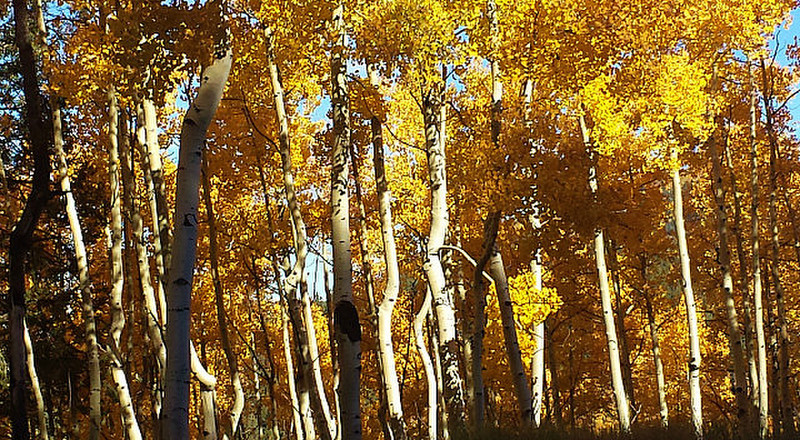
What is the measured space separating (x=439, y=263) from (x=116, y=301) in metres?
4.61

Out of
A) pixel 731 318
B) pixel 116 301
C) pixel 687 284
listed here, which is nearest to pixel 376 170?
pixel 116 301

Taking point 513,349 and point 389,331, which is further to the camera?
point 389,331

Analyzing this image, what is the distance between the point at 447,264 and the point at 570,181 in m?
3.55

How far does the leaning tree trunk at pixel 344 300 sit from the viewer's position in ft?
21.4

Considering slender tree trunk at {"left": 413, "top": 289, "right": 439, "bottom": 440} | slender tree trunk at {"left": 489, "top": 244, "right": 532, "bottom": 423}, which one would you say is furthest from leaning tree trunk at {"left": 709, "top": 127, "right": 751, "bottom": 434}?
slender tree trunk at {"left": 413, "top": 289, "right": 439, "bottom": 440}

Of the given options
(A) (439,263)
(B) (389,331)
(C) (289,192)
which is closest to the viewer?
(A) (439,263)

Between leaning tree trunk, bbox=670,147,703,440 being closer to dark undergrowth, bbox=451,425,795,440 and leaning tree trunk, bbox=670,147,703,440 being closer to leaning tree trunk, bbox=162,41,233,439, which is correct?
dark undergrowth, bbox=451,425,795,440

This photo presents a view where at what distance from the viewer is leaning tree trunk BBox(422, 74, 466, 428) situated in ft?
29.1

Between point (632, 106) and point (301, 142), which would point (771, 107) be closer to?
point (632, 106)

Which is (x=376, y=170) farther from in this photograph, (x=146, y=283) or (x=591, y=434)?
(x=591, y=434)

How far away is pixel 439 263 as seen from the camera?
357 inches

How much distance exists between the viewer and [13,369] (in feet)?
21.9

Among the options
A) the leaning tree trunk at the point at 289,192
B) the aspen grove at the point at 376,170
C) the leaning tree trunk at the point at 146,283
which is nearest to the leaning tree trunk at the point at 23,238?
the aspen grove at the point at 376,170

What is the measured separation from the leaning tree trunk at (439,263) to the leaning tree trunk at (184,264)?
12.8 feet
